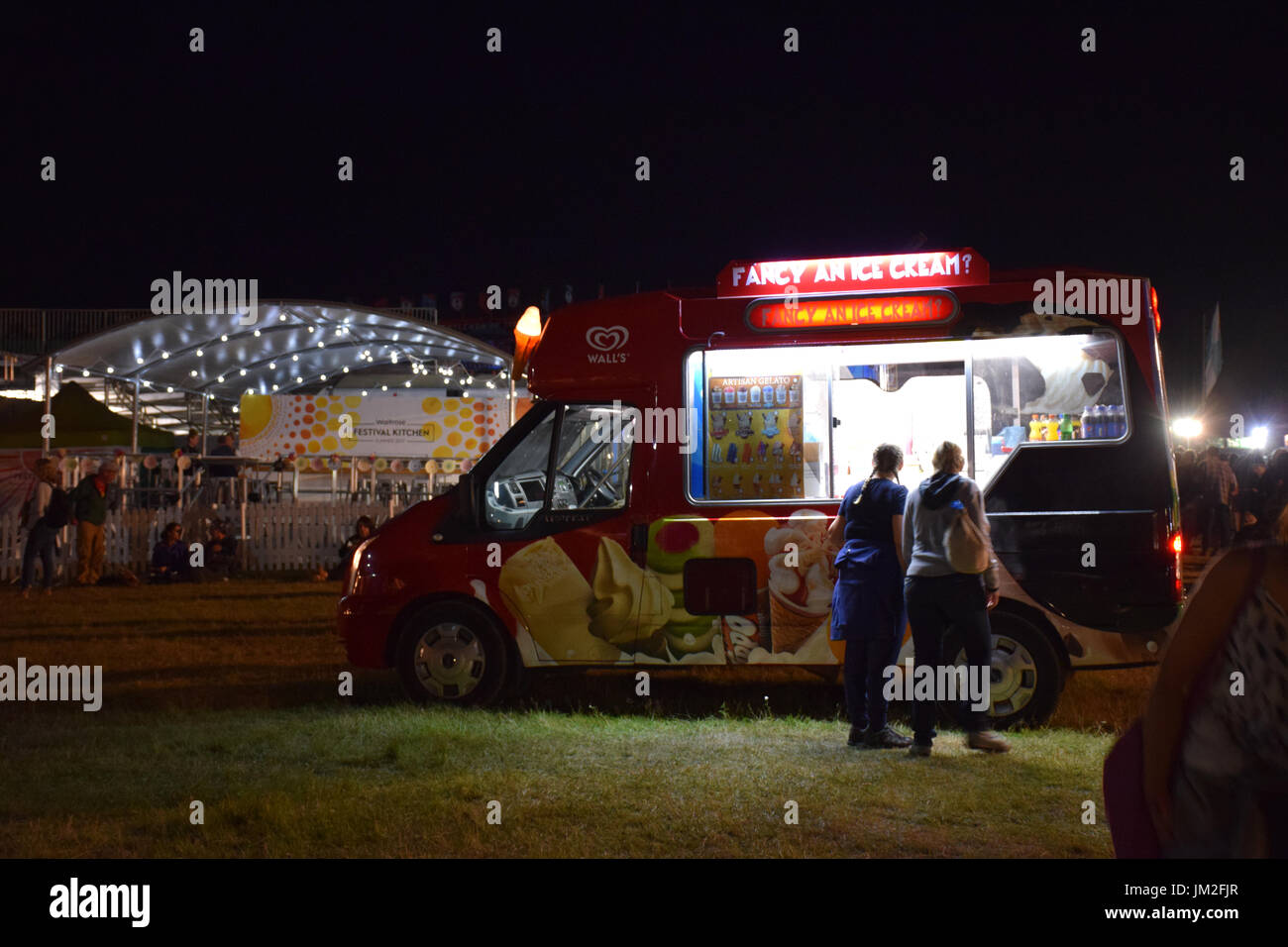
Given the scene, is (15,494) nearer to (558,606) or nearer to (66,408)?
(66,408)

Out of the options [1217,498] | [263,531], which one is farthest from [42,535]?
[1217,498]

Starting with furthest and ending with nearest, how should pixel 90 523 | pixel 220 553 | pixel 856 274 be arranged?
pixel 220 553, pixel 90 523, pixel 856 274

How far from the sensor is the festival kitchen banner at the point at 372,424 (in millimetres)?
25953

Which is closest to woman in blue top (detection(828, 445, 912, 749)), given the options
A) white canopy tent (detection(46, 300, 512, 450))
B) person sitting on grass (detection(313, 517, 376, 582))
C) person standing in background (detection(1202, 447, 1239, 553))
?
person sitting on grass (detection(313, 517, 376, 582))

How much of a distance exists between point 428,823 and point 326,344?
72.5 ft

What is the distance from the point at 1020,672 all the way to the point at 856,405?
2.10m

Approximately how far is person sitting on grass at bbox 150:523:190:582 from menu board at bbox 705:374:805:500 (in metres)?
13.1

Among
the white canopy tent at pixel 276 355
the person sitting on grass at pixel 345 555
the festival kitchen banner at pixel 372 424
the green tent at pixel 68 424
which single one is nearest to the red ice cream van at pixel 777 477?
the person sitting on grass at pixel 345 555

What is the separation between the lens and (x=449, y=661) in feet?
26.8

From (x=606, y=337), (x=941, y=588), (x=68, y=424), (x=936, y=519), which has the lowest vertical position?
(x=941, y=588)

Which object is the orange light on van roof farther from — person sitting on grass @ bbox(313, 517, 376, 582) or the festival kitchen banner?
the festival kitchen banner

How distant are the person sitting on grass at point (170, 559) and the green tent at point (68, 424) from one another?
13.5ft

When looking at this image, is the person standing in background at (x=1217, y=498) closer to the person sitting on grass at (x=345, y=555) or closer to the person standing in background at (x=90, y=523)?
the person sitting on grass at (x=345, y=555)

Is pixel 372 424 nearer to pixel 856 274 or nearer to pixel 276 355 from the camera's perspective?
pixel 276 355
